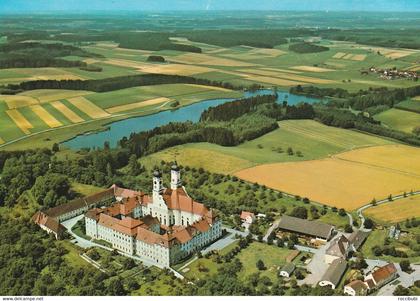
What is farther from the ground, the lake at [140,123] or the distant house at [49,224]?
the distant house at [49,224]

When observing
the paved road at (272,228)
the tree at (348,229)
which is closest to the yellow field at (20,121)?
the paved road at (272,228)

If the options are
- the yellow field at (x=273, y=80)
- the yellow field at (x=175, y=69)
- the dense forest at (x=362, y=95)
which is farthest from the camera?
the yellow field at (x=175, y=69)

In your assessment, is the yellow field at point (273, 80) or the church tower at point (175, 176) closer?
the church tower at point (175, 176)

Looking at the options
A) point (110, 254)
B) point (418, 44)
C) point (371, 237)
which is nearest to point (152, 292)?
point (110, 254)

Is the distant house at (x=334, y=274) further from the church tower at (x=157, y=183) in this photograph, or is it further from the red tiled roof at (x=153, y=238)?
the church tower at (x=157, y=183)

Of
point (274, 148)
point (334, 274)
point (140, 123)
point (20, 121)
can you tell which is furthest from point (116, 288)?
point (20, 121)

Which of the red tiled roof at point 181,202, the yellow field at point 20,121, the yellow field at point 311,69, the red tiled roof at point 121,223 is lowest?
the yellow field at point 20,121

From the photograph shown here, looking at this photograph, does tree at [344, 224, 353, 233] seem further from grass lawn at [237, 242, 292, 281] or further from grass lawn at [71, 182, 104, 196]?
grass lawn at [71, 182, 104, 196]
